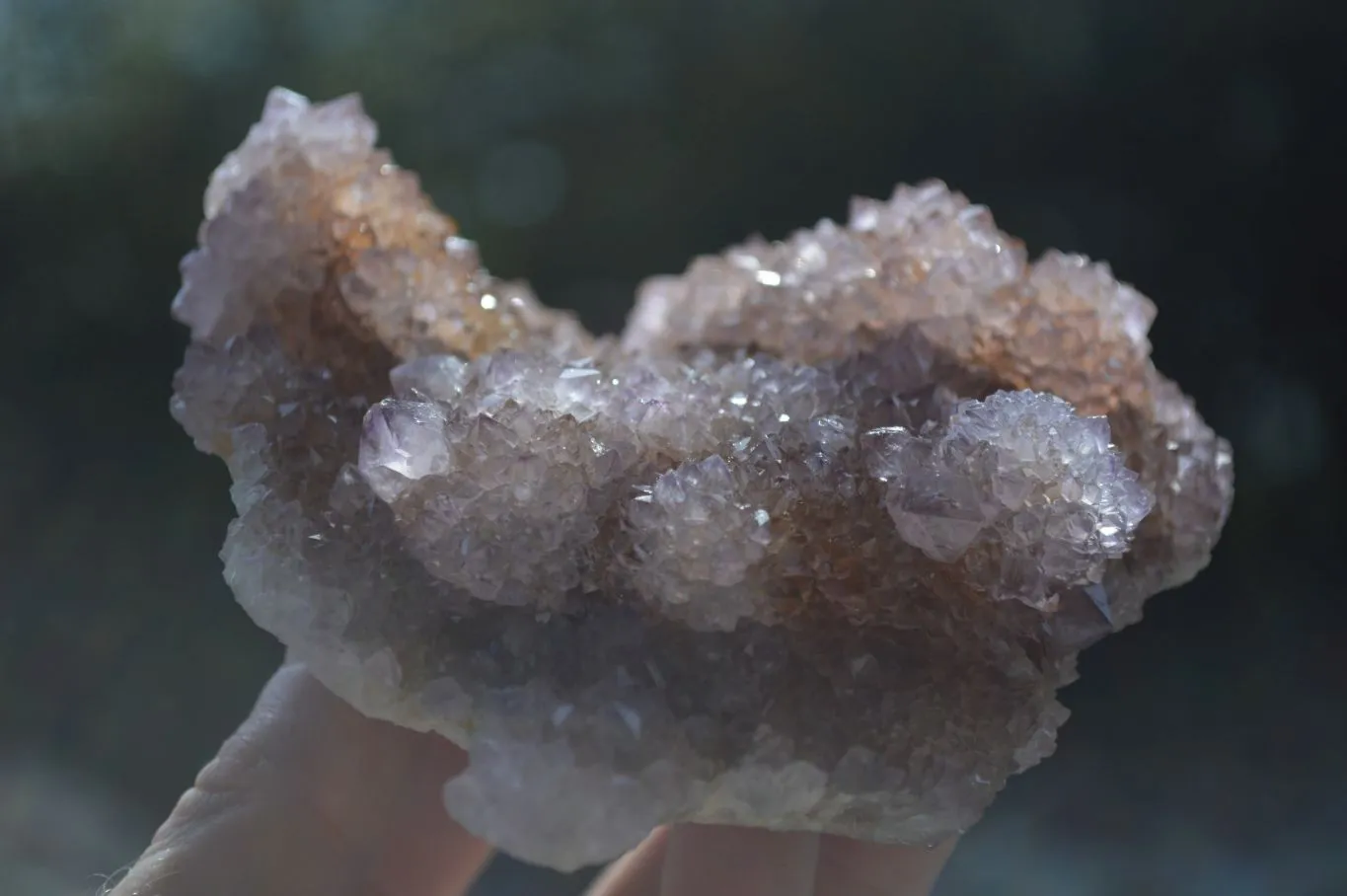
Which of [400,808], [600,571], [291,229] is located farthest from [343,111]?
[400,808]

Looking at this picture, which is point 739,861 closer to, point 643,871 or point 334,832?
point 643,871

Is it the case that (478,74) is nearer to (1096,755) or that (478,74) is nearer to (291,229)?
(291,229)

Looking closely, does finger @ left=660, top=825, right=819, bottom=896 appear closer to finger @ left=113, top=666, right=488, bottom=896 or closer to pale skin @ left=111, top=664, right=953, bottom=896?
pale skin @ left=111, top=664, right=953, bottom=896

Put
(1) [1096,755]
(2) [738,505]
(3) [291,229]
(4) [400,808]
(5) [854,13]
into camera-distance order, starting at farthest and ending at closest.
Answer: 1. (5) [854,13]
2. (1) [1096,755]
3. (4) [400,808]
4. (3) [291,229]
5. (2) [738,505]

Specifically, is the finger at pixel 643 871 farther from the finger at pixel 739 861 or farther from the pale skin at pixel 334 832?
the finger at pixel 739 861

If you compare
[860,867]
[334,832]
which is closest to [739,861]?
[860,867]

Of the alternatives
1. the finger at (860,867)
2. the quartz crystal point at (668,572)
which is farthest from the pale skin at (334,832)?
the quartz crystal point at (668,572)
